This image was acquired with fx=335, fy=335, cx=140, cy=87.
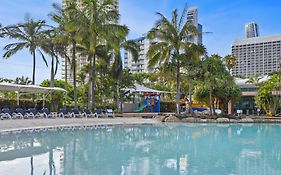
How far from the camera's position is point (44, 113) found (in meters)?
22.1

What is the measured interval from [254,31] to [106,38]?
104m

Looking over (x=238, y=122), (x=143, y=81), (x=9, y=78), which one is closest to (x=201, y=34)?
(x=238, y=122)

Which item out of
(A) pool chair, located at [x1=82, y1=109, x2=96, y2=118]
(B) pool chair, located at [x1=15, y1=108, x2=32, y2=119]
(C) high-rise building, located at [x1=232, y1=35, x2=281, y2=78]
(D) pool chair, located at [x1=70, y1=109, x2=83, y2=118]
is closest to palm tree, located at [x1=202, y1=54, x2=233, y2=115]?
(A) pool chair, located at [x1=82, y1=109, x2=96, y2=118]

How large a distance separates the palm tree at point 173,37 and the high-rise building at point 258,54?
39.1 m

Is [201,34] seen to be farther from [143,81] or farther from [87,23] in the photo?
[143,81]

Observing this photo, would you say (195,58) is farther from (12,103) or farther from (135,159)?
(135,159)

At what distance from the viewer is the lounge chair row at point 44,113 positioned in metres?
20.0

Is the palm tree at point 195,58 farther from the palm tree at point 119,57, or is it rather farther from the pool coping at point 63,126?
the palm tree at point 119,57

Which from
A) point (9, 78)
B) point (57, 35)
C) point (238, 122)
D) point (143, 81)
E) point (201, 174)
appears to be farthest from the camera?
point (143, 81)

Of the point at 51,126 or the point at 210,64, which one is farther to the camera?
the point at 210,64

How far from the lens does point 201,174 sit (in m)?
7.18

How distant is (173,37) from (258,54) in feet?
145

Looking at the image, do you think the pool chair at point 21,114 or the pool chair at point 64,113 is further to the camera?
the pool chair at point 64,113

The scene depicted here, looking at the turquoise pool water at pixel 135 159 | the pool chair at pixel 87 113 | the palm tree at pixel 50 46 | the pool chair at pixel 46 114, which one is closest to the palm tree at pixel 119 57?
the palm tree at pixel 50 46
